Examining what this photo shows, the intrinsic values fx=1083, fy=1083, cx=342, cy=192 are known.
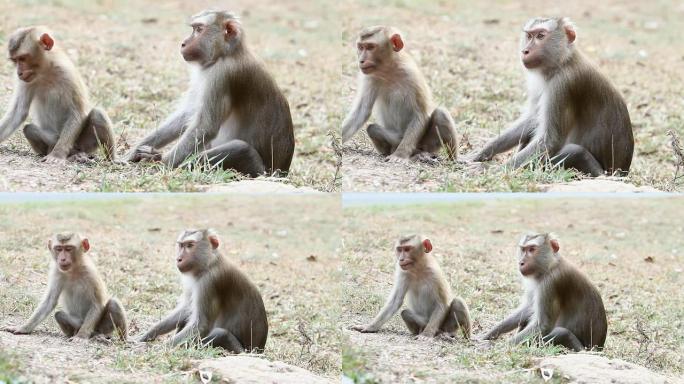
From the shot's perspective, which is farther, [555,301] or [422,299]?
[422,299]

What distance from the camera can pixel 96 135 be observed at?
10625 millimetres

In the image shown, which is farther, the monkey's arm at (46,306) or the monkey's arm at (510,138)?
the monkey's arm at (46,306)

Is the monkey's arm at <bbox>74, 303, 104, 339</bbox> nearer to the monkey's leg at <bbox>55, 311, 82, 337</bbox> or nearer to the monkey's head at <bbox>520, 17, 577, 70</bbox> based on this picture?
the monkey's leg at <bbox>55, 311, 82, 337</bbox>

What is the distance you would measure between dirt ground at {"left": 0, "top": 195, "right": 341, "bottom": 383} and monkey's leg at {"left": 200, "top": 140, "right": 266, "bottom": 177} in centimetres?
186

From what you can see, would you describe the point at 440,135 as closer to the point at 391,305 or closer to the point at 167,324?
the point at 391,305

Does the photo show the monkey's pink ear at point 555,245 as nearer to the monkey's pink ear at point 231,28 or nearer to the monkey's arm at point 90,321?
the monkey's pink ear at point 231,28

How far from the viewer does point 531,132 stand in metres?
11.0

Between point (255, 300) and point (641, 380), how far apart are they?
13.0 ft

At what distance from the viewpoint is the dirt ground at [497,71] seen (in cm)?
1073

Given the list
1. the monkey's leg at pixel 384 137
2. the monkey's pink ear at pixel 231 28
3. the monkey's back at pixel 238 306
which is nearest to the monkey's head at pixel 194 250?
the monkey's back at pixel 238 306

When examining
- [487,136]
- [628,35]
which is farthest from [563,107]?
[628,35]

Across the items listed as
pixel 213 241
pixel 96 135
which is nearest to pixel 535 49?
pixel 213 241

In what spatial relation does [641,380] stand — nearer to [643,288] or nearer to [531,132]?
[531,132]

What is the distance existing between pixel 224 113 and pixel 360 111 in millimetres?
1634
